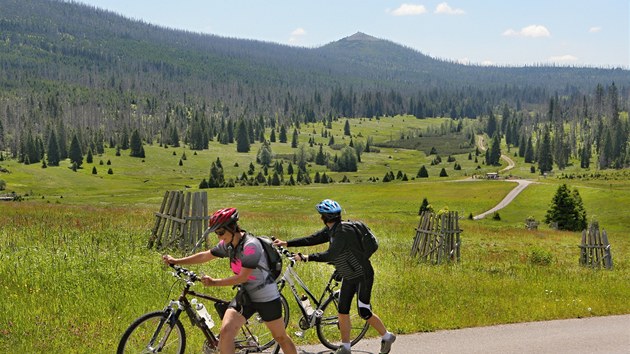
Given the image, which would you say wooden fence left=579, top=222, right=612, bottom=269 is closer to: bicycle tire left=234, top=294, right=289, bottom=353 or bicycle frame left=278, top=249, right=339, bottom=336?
bicycle frame left=278, top=249, right=339, bottom=336

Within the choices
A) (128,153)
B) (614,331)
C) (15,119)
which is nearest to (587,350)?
(614,331)

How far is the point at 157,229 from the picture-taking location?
1950cm

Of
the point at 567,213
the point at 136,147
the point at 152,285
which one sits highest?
the point at 152,285

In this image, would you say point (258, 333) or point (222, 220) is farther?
point (258, 333)

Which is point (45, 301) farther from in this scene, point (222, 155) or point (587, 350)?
point (222, 155)

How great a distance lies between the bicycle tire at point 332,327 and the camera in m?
10.3

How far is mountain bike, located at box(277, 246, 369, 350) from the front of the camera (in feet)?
32.2

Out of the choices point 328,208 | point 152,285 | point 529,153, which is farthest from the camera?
point 529,153

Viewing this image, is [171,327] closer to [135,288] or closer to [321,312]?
[321,312]

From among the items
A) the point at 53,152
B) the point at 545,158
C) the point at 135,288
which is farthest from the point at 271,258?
the point at 545,158

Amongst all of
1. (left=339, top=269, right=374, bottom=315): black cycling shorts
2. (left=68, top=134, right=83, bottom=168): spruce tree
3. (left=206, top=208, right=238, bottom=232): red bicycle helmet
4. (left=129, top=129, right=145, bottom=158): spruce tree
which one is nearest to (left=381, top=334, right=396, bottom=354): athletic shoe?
(left=339, top=269, right=374, bottom=315): black cycling shorts

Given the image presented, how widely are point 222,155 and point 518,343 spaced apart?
184m

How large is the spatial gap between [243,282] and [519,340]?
656cm

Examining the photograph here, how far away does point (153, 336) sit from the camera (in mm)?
8070
